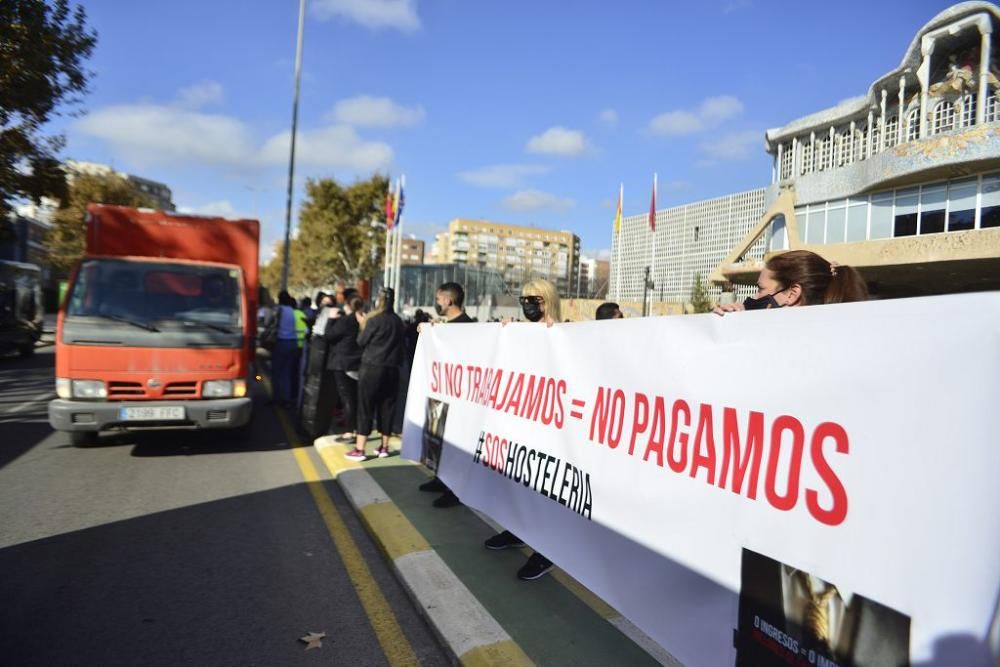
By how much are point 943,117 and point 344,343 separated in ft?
114

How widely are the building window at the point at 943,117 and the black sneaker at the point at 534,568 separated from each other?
35278 mm

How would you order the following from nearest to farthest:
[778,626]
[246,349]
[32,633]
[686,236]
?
[778,626] → [32,633] → [246,349] → [686,236]

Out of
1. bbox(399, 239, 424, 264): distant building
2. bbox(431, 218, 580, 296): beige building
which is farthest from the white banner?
bbox(399, 239, 424, 264): distant building

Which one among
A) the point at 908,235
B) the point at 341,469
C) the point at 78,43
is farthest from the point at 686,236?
the point at 341,469

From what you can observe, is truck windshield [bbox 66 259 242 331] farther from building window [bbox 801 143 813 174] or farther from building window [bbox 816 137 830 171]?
building window [bbox 801 143 813 174]

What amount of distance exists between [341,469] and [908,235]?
32367 mm

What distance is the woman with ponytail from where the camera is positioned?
264cm

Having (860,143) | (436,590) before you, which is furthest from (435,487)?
(860,143)

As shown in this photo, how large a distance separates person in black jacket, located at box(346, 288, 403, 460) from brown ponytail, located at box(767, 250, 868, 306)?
3.98 metres

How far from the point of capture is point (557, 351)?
343 cm

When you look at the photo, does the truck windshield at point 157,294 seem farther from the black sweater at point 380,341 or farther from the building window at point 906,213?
the building window at point 906,213

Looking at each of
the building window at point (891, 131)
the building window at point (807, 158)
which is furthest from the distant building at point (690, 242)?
the building window at point (891, 131)

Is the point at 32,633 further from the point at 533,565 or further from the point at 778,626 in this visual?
the point at 778,626

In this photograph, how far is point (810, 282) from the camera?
2680mm
